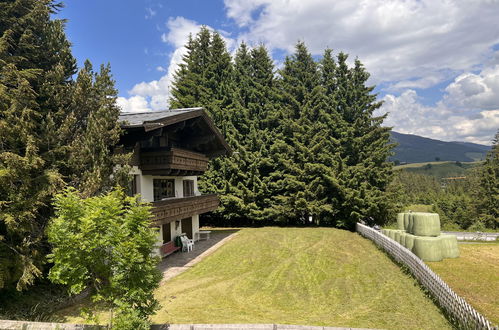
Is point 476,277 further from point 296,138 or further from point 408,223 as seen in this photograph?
point 296,138

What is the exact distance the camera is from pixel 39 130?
12.6 m

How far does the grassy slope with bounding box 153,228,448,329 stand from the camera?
10180mm

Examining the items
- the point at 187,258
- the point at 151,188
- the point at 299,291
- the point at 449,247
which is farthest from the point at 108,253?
the point at 449,247

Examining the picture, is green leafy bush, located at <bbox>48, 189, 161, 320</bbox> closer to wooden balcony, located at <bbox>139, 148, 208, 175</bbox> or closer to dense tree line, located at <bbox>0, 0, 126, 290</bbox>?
dense tree line, located at <bbox>0, 0, 126, 290</bbox>

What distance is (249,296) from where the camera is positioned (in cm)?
1280

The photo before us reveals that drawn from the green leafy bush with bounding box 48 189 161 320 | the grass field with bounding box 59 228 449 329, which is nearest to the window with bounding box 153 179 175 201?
the grass field with bounding box 59 228 449 329

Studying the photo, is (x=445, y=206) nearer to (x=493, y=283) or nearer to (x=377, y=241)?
(x=377, y=241)

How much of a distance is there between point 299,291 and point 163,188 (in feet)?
39.0

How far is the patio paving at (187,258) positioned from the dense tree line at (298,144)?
8.32 meters

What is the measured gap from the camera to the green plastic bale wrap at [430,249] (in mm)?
18031

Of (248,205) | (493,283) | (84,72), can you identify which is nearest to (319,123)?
(248,205)

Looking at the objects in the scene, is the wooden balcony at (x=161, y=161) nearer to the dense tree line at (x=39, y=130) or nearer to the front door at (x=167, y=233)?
the dense tree line at (x=39, y=130)

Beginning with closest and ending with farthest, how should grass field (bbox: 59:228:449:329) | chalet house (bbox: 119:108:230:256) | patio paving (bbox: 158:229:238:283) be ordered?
grass field (bbox: 59:228:449:329)
patio paving (bbox: 158:229:238:283)
chalet house (bbox: 119:108:230:256)

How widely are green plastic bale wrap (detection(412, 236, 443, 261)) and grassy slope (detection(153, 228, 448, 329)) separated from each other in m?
2.00
